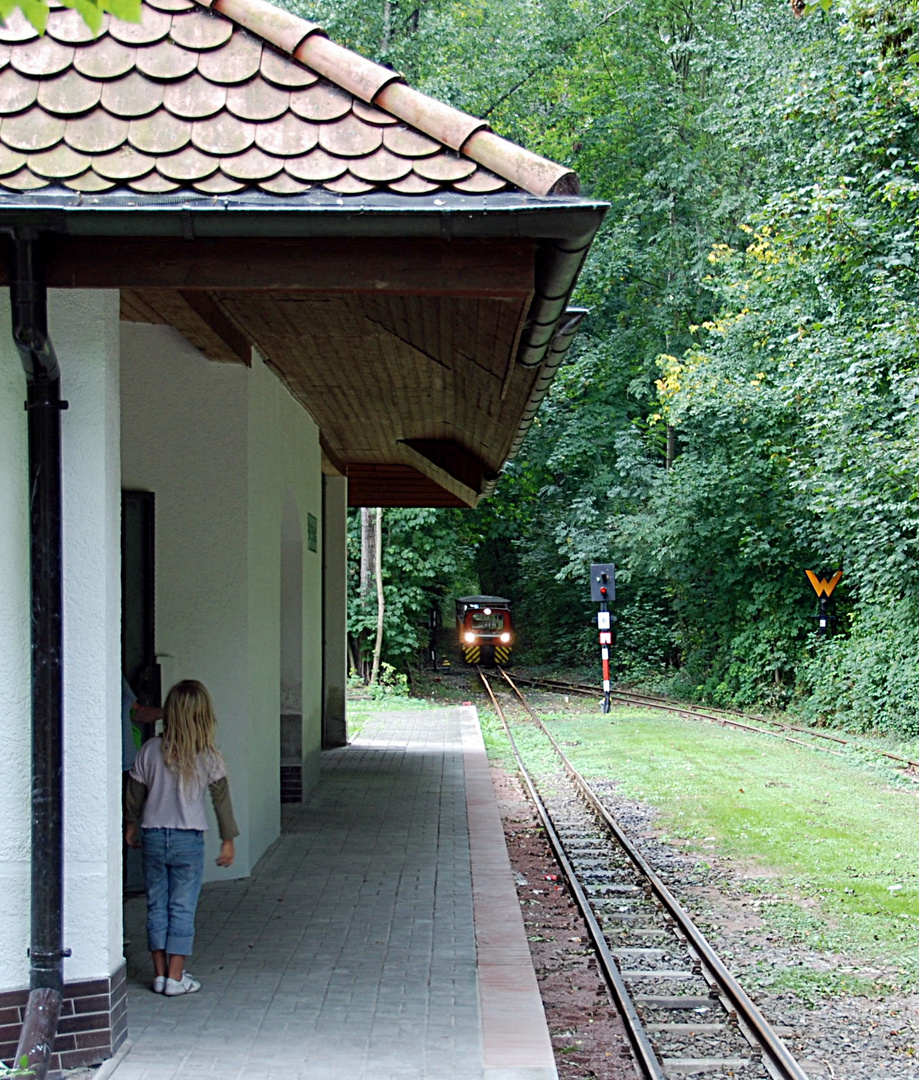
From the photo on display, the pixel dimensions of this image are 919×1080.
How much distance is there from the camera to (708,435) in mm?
27766

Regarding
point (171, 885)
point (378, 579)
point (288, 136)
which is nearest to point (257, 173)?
point (288, 136)

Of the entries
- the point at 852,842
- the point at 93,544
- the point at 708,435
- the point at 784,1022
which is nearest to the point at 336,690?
the point at 852,842

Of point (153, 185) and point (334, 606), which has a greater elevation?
point (153, 185)

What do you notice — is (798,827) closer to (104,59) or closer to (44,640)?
(44,640)

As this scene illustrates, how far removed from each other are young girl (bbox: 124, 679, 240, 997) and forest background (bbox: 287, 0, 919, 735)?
11.7 m

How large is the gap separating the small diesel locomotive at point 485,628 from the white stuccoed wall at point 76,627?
33944 mm

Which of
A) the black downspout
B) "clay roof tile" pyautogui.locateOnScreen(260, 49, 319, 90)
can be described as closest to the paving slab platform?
the black downspout

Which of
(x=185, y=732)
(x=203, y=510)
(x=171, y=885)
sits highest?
(x=203, y=510)

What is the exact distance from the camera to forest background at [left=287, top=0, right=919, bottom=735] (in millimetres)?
17078

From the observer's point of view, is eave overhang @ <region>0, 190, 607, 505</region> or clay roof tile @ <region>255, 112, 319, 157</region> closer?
eave overhang @ <region>0, 190, 607, 505</region>

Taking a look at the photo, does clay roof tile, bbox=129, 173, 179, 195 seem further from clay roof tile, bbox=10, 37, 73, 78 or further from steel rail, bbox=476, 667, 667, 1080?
steel rail, bbox=476, 667, 667, 1080

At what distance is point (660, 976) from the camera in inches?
286

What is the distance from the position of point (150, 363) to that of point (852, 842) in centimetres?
770

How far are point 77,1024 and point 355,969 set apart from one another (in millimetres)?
1720
